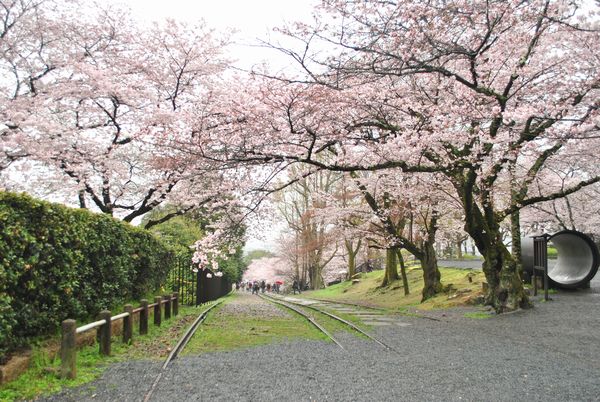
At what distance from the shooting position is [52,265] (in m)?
6.09

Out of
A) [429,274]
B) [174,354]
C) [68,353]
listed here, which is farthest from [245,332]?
[429,274]

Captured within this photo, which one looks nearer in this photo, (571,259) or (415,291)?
(571,259)

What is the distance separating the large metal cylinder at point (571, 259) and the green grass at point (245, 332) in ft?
27.0

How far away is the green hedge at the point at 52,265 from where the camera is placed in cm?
499

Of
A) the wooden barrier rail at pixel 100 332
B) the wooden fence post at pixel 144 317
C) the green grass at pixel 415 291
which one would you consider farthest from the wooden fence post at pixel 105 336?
the green grass at pixel 415 291

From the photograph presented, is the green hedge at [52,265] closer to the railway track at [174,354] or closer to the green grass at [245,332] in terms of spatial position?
the railway track at [174,354]

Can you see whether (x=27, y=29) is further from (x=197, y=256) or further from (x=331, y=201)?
(x=331, y=201)

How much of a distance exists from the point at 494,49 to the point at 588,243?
7897 millimetres

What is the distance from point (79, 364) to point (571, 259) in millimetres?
16195

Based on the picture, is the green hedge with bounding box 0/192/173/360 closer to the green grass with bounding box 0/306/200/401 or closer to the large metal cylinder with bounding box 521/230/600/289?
the green grass with bounding box 0/306/200/401

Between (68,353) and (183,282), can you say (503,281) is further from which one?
(183,282)

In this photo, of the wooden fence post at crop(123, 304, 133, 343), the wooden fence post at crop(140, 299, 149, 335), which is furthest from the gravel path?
the wooden fence post at crop(140, 299, 149, 335)

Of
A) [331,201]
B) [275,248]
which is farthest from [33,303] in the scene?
[275,248]

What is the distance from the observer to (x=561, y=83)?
10609 mm
